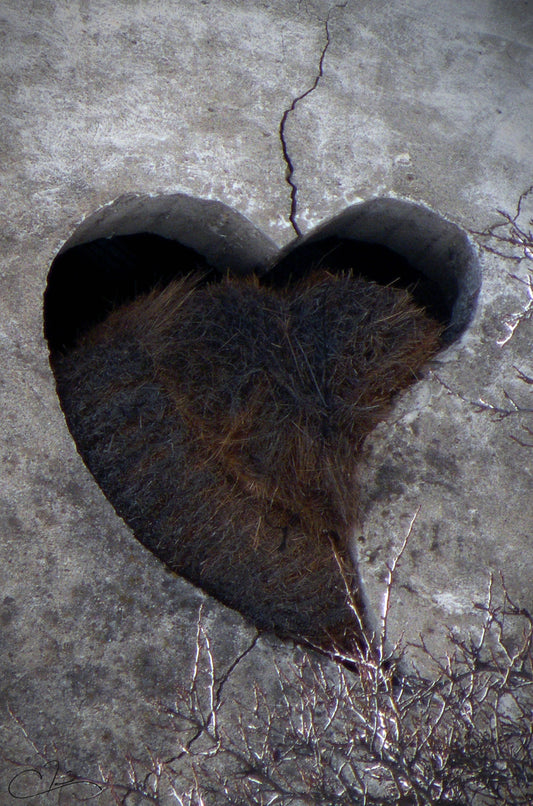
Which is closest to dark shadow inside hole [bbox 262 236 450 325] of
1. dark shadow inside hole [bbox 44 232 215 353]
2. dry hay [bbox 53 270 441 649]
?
dry hay [bbox 53 270 441 649]

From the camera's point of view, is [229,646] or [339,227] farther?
[339,227]

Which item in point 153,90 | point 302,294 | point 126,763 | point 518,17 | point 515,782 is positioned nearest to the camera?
point 515,782

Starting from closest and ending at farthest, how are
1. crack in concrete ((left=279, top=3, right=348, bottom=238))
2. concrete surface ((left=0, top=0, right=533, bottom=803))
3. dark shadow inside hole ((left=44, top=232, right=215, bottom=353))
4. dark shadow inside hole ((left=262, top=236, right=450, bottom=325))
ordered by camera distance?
concrete surface ((left=0, top=0, right=533, bottom=803)), crack in concrete ((left=279, top=3, right=348, bottom=238)), dark shadow inside hole ((left=262, top=236, right=450, bottom=325)), dark shadow inside hole ((left=44, top=232, right=215, bottom=353))

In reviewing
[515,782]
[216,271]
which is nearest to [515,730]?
[515,782]

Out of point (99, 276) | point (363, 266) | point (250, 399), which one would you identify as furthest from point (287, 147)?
point (99, 276)

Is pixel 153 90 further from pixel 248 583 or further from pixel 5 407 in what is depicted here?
pixel 248 583

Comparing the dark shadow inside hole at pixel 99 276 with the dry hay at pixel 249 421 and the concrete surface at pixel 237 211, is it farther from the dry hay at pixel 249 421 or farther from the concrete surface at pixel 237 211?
the concrete surface at pixel 237 211

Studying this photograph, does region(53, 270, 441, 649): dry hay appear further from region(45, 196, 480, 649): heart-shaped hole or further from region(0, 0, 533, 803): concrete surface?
region(0, 0, 533, 803): concrete surface
